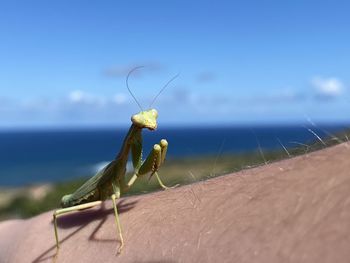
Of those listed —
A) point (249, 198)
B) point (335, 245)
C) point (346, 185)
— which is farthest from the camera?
point (249, 198)

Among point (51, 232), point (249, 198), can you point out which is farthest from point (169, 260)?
point (51, 232)

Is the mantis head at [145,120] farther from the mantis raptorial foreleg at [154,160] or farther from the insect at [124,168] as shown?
the mantis raptorial foreleg at [154,160]

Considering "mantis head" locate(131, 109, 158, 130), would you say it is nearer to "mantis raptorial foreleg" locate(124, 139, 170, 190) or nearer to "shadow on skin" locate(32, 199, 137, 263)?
"mantis raptorial foreleg" locate(124, 139, 170, 190)

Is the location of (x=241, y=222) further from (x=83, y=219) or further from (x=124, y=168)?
(x=124, y=168)

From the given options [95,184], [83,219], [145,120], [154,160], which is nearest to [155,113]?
[145,120]

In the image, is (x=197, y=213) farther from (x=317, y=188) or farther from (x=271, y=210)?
(x=317, y=188)

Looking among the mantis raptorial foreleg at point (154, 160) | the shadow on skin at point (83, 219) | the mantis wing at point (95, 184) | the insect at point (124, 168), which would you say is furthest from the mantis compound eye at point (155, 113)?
the shadow on skin at point (83, 219)
